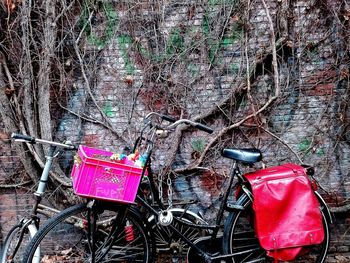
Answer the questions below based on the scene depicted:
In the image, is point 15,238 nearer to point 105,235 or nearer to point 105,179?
point 105,235

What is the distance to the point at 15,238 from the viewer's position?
12.5 ft

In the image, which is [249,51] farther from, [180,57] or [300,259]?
[300,259]

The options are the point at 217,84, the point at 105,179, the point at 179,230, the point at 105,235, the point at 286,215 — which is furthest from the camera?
the point at 217,84

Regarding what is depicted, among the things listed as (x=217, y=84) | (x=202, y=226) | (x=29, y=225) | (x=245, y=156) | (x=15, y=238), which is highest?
(x=217, y=84)

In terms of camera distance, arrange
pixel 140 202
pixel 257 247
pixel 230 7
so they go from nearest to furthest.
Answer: pixel 140 202
pixel 257 247
pixel 230 7

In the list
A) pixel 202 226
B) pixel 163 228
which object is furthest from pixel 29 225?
pixel 202 226

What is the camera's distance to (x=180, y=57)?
4145mm

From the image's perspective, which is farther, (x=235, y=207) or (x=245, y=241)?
(x=245, y=241)

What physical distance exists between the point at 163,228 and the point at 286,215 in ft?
3.92

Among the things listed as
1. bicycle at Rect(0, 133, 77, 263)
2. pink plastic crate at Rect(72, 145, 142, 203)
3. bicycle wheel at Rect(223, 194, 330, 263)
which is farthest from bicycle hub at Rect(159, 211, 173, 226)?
bicycle at Rect(0, 133, 77, 263)

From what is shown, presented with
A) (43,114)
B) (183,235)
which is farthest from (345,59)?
(43,114)

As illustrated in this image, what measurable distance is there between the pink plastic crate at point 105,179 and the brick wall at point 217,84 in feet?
3.73

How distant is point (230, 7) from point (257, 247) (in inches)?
98.4

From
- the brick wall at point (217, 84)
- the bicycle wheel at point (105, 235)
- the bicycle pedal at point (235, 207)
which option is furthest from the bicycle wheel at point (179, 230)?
the brick wall at point (217, 84)
